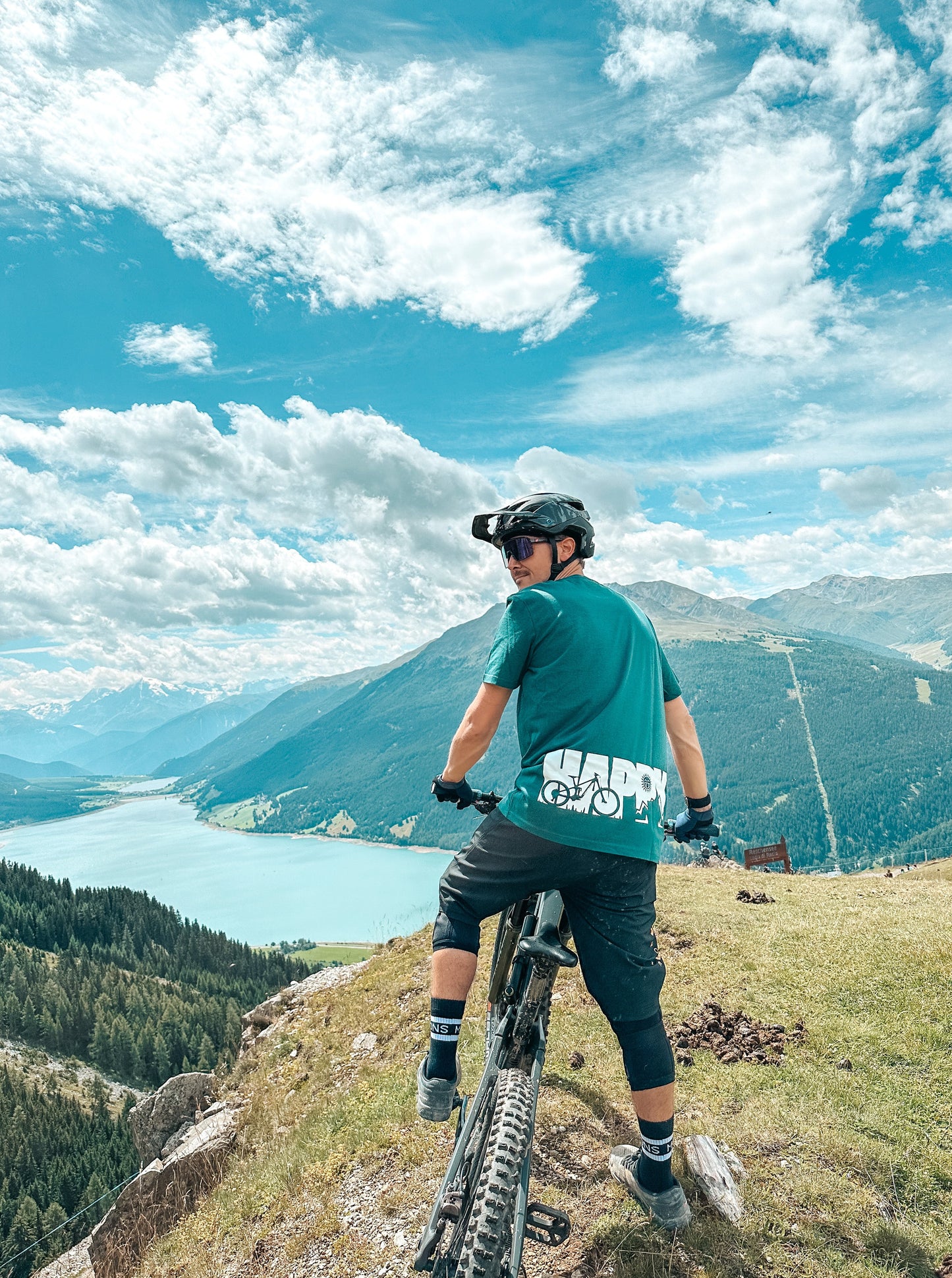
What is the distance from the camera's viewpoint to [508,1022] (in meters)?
3.67

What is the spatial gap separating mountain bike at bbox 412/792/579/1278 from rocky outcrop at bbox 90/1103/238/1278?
6.22 meters

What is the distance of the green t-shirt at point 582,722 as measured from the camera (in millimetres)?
3418

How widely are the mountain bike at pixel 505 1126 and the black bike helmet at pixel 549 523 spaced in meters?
1.67

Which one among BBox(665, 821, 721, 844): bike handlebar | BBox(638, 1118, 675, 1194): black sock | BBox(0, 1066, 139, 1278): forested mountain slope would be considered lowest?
BBox(0, 1066, 139, 1278): forested mountain slope

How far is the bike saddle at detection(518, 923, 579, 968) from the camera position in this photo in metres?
3.45

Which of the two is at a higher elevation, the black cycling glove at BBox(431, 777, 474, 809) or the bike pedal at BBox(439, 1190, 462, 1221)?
the black cycling glove at BBox(431, 777, 474, 809)

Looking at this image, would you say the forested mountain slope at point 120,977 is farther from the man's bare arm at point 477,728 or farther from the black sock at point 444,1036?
the man's bare arm at point 477,728

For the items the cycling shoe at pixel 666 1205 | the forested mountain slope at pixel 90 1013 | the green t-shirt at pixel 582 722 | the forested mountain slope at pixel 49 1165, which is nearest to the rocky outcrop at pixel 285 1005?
the cycling shoe at pixel 666 1205

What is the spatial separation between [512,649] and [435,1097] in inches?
104

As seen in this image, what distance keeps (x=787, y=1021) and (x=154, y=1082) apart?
120907 millimetres

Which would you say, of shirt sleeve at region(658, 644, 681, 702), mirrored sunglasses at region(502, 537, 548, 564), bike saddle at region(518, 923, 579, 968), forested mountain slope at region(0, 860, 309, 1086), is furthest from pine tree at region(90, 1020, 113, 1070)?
mirrored sunglasses at region(502, 537, 548, 564)

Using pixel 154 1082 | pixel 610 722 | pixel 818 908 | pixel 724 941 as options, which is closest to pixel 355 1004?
pixel 724 941

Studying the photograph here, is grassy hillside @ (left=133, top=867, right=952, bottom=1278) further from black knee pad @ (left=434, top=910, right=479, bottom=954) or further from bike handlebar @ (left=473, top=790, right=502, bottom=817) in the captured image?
bike handlebar @ (left=473, top=790, right=502, bottom=817)

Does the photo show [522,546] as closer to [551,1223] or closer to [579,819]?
[579,819]
